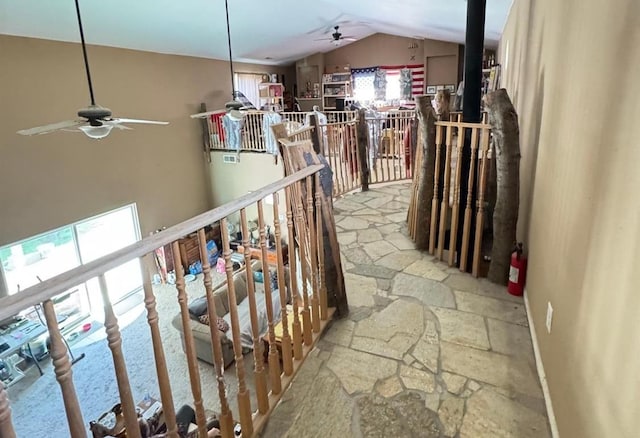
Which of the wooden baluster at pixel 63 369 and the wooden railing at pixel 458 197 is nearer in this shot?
the wooden baluster at pixel 63 369

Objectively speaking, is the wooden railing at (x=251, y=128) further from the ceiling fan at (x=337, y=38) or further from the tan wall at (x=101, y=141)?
the ceiling fan at (x=337, y=38)

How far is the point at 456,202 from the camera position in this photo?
10.9 feet

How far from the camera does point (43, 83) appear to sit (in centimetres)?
598

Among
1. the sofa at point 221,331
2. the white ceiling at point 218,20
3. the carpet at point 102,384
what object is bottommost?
the carpet at point 102,384

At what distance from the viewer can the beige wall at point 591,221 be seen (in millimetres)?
1080

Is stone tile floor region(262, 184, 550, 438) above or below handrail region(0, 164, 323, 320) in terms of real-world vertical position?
below

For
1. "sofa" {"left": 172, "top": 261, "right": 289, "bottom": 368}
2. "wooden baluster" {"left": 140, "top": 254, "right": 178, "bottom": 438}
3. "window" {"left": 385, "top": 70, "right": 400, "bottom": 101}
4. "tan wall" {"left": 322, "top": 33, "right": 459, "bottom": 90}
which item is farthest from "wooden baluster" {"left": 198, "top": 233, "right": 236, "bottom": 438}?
"window" {"left": 385, "top": 70, "right": 400, "bottom": 101}

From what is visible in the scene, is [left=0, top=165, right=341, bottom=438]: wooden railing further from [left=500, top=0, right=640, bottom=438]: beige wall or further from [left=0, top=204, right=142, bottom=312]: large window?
[left=0, top=204, right=142, bottom=312]: large window

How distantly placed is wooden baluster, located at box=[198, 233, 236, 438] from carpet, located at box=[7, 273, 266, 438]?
2.62 metres

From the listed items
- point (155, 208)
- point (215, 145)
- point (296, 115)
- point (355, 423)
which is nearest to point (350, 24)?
point (296, 115)

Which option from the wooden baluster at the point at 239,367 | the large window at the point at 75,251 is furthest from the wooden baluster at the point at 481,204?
the large window at the point at 75,251

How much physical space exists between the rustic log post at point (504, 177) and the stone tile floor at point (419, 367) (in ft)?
0.80

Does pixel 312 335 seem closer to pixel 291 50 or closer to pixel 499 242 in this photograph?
pixel 499 242

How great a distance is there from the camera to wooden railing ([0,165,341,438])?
0.95 m
